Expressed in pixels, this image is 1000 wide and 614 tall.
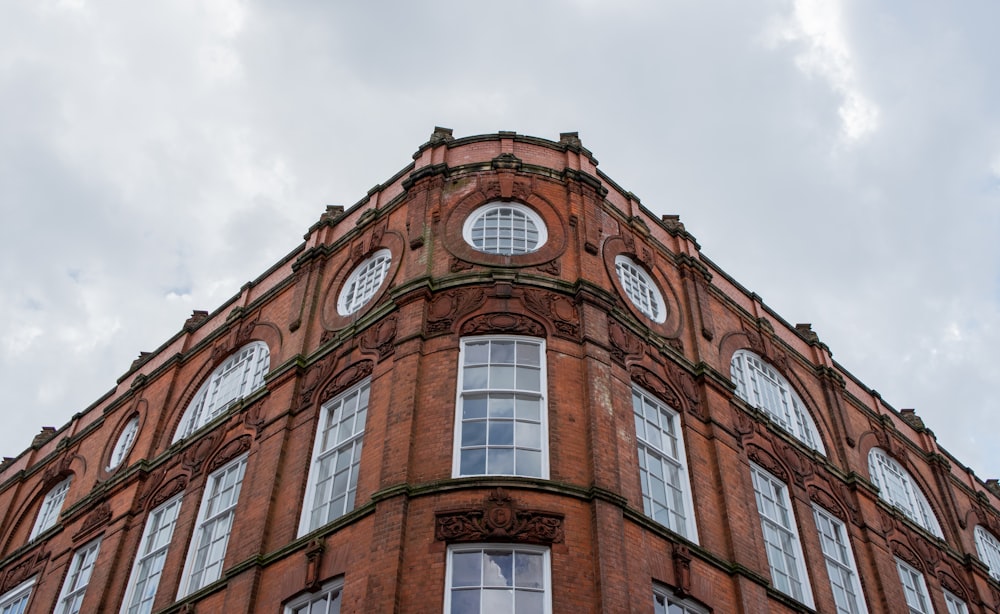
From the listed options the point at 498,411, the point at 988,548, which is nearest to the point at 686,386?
the point at 498,411

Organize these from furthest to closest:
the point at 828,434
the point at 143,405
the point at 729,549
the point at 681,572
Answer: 1. the point at 143,405
2. the point at 828,434
3. the point at 729,549
4. the point at 681,572

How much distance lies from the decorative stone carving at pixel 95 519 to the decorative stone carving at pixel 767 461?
545 inches

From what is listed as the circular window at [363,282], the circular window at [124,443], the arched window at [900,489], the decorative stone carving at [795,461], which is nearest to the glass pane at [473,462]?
the circular window at [363,282]

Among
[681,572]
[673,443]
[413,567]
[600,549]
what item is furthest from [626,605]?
[673,443]

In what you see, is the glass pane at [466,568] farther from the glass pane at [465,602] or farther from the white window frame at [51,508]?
the white window frame at [51,508]

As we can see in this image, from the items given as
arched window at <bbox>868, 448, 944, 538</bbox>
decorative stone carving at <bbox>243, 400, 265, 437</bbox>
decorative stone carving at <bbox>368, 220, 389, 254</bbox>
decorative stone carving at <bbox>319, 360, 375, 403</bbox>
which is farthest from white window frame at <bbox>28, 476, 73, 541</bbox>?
arched window at <bbox>868, 448, 944, 538</bbox>

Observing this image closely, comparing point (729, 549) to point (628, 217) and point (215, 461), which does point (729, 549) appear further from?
point (215, 461)

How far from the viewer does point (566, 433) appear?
15.4 meters

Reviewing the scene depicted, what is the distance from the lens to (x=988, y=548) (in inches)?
1085

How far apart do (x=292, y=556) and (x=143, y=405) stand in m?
11.0

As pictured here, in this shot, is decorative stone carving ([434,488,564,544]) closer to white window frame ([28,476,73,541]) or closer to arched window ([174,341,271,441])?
arched window ([174,341,271,441])

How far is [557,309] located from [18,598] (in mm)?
15125

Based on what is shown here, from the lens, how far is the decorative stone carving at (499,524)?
1378cm

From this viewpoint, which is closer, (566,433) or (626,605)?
(626,605)
